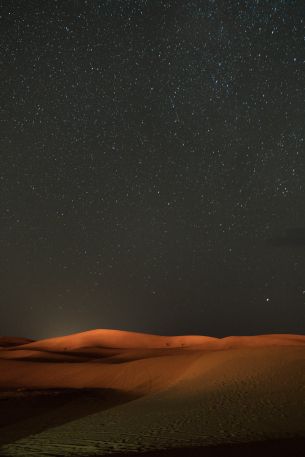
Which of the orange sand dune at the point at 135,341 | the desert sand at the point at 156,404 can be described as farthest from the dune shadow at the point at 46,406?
the orange sand dune at the point at 135,341

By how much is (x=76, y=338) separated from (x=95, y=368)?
24925 millimetres

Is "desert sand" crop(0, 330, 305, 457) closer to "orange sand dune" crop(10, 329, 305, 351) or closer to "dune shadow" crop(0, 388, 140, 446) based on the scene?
"dune shadow" crop(0, 388, 140, 446)

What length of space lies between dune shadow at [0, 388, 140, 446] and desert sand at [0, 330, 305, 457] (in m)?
0.03

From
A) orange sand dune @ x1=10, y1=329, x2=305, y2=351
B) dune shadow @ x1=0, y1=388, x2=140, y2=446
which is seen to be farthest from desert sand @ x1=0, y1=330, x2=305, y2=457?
orange sand dune @ x1=10, y1=329, x2=305, y2=351

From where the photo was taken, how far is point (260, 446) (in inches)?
285

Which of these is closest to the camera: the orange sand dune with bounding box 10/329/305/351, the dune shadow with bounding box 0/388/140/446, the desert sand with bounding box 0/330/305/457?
the desert sand with bounding box 0/330/305/457

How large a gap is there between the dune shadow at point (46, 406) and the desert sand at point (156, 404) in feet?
0.09

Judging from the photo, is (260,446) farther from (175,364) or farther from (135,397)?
(175,364)

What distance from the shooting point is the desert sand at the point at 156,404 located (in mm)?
7988

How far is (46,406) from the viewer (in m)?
13.4

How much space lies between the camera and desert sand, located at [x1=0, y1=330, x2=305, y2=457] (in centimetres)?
799

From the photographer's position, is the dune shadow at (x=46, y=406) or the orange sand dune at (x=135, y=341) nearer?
the dune shadow at (x=46, y=406)

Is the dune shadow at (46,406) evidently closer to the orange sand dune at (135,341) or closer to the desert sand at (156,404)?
the desert sand at (156,404)

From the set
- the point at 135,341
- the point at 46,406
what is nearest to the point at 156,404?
the point at 46,406
